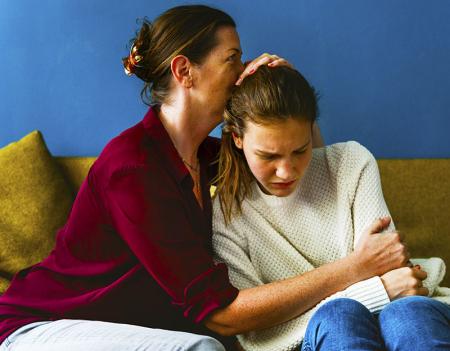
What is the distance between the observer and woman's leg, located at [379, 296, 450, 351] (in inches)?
45.5

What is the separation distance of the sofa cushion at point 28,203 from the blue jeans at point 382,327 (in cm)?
108

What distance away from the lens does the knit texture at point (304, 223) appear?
60.0 inches

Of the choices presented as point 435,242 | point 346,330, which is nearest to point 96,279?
point 346,330

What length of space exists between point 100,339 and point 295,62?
1.16m

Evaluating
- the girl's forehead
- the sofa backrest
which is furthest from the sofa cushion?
the sofa backrest

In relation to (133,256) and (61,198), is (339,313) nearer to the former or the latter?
(133,256)

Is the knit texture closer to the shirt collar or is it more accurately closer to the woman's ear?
the shirt collar

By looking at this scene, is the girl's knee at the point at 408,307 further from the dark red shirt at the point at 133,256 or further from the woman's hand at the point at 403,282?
the dark red shirt at the point at 133,256

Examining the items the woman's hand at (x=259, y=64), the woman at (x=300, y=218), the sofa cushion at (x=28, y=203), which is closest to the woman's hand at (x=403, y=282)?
the woman at (x=300, y=218)

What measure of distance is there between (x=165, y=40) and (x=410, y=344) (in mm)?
886

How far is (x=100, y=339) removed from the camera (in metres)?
1.28

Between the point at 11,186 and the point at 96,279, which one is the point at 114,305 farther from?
the point at 11,186

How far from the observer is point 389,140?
2059mm

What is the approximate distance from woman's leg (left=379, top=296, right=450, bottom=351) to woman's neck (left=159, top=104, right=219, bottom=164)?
2.04 ft
